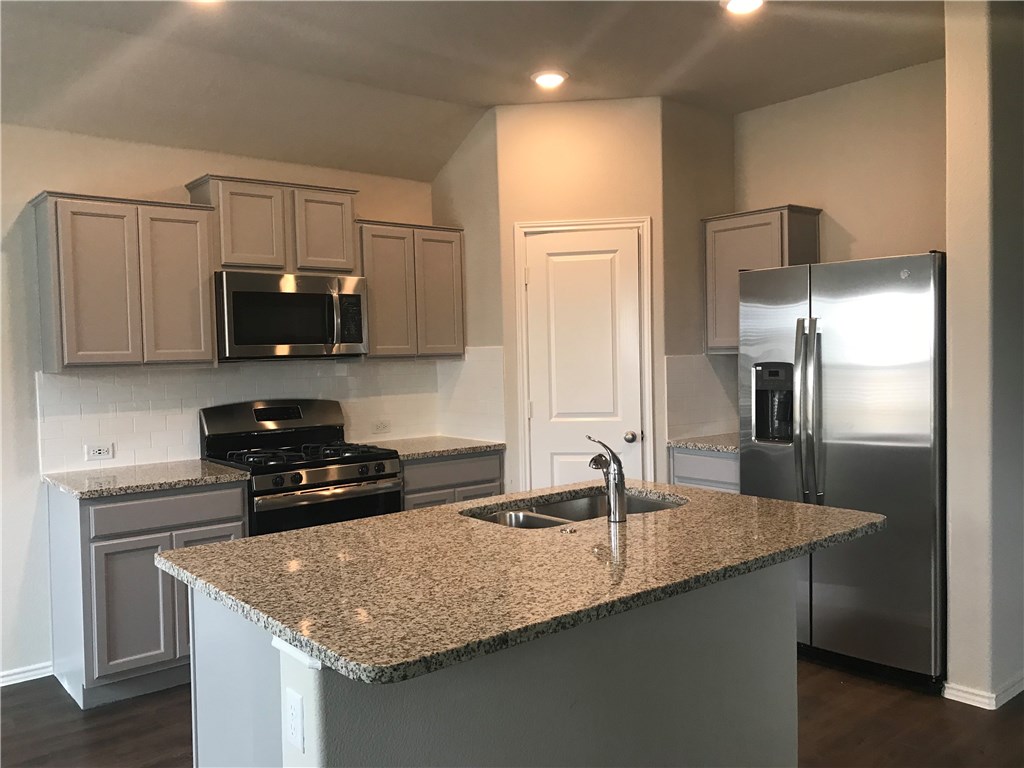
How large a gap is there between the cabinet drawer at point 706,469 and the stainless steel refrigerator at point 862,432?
210mm

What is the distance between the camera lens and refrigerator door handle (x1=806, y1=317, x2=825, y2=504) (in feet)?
12.0

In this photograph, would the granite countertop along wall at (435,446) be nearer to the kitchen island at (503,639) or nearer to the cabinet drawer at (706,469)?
the cabinet drawer at (706,469)

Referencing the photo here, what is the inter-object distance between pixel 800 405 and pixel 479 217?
2.05 meters

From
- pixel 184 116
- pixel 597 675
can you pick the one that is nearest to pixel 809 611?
pixel 597 675

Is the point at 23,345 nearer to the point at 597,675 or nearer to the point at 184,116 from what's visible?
the point at 184,116

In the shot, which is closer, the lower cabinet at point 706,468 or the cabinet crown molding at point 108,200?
the cabinet crown molding at point 108,200

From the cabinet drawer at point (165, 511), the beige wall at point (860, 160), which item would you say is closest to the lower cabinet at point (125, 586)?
the cabinet drawer at point (165, 511)

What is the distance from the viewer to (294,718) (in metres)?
1.57

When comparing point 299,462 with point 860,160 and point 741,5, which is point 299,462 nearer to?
point 741,5

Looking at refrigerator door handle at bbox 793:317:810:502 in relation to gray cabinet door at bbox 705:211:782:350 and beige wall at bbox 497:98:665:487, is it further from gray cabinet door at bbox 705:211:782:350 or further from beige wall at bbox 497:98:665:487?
beige wall at bbox 497:98:665:487

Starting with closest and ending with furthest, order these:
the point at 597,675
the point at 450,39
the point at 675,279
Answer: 1. the point at 597,675
2. the point at 450,39
3. the point at 675,279

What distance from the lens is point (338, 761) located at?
5.03 ft

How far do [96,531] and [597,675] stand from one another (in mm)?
2296

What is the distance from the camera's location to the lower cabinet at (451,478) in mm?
4297
